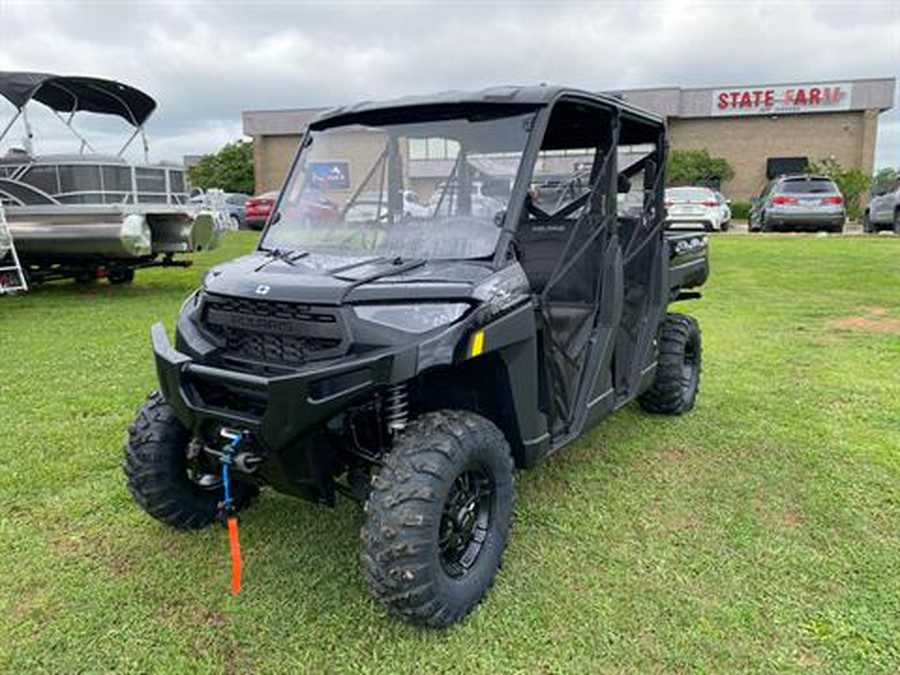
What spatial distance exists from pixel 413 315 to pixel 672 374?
2.69 metres

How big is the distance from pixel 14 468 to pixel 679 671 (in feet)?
11.7

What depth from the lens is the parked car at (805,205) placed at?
732 inches

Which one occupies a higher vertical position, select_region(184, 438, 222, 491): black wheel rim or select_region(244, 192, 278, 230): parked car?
select_region(244, 192, 278, 230): parked car

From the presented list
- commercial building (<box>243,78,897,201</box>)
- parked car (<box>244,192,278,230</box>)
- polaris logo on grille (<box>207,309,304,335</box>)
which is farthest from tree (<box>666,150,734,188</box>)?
polaris logo on grille (<box>207,309,304,335</box>)

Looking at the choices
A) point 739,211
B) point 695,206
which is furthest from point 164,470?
point 739,211

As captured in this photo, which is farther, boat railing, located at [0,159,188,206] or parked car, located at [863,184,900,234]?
parked car, located at [863,184,900,234]

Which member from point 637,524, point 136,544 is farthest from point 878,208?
point 136,544

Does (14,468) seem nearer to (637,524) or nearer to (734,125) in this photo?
(637,524)

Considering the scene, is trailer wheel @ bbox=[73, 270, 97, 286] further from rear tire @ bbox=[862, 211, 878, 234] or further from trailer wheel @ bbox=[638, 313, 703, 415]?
rear tire @ bbox=[862, 211, 878, 234]

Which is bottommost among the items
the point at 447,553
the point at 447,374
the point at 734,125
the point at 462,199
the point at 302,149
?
the point at 447,553

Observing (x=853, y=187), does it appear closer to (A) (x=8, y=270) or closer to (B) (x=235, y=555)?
(A) (x=8, y=270)

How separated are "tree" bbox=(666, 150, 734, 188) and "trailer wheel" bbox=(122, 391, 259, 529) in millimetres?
36092

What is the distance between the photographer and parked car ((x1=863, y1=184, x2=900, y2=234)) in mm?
17969

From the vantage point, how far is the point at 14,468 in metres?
3.99
